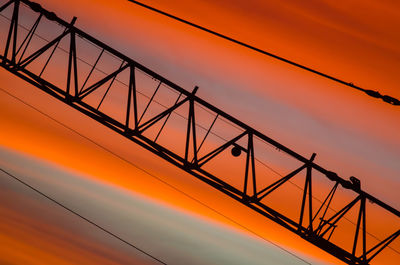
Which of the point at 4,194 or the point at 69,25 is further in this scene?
the point at 4,194

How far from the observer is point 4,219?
38.6 m

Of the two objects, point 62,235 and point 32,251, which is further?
point 62,235

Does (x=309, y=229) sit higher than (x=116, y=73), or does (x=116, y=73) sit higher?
(x=116, y=73)

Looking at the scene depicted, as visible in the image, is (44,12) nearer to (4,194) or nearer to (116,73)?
(116,73)

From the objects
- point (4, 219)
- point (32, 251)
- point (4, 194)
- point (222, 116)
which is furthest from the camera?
point (4, 194)

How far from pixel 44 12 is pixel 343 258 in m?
9.26

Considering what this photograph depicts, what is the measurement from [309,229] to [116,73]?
5.87 meters

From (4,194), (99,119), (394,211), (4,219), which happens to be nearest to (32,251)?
(4,219)

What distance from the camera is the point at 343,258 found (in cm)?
1241

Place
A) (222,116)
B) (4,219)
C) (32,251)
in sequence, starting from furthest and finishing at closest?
(4,219) → (32,251) → (222,116)

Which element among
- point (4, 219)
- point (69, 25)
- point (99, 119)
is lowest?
point (99, 119)

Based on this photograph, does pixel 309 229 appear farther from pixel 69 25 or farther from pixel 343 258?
pixel 69 25

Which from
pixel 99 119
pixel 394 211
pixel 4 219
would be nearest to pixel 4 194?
pixel 4 219

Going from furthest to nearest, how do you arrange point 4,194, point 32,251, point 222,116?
point 4,194, point 32,251, point 222,116
